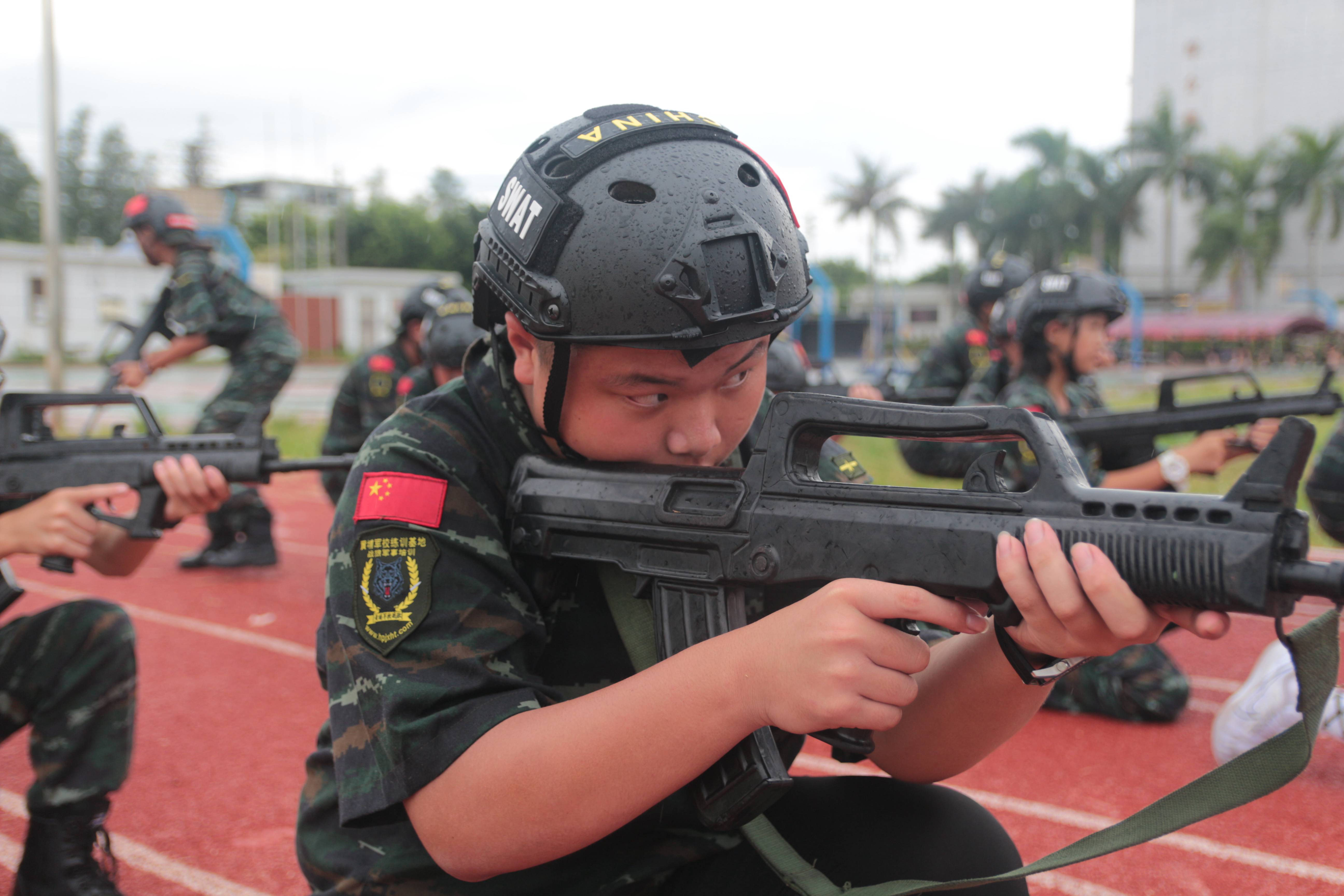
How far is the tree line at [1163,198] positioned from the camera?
47.6 m

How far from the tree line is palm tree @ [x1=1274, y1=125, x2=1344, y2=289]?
5cm

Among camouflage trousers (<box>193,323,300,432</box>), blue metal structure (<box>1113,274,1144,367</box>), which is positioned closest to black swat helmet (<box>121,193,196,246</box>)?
camouflage trousers (<box>193,323,300,432</box>)

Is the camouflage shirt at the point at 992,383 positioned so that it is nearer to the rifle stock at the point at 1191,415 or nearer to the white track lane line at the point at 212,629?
the rifle stock at the point at 1191,415

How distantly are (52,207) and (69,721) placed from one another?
14.1 m

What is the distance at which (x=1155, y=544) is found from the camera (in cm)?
121

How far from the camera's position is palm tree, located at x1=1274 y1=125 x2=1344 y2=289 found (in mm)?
46469

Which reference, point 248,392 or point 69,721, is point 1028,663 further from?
point 248,392

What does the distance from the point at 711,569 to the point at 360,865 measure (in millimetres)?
715

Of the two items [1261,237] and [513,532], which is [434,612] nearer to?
[513,532]

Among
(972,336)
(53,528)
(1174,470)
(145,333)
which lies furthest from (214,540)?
(1174,470)

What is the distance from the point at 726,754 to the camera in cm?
147

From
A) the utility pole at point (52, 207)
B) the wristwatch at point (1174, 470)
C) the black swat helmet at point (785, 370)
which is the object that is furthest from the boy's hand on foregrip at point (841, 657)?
the utility pole at point (52, 207)

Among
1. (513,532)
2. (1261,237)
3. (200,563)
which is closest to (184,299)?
(200,563)

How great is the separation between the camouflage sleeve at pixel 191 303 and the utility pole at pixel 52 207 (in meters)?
8.21
